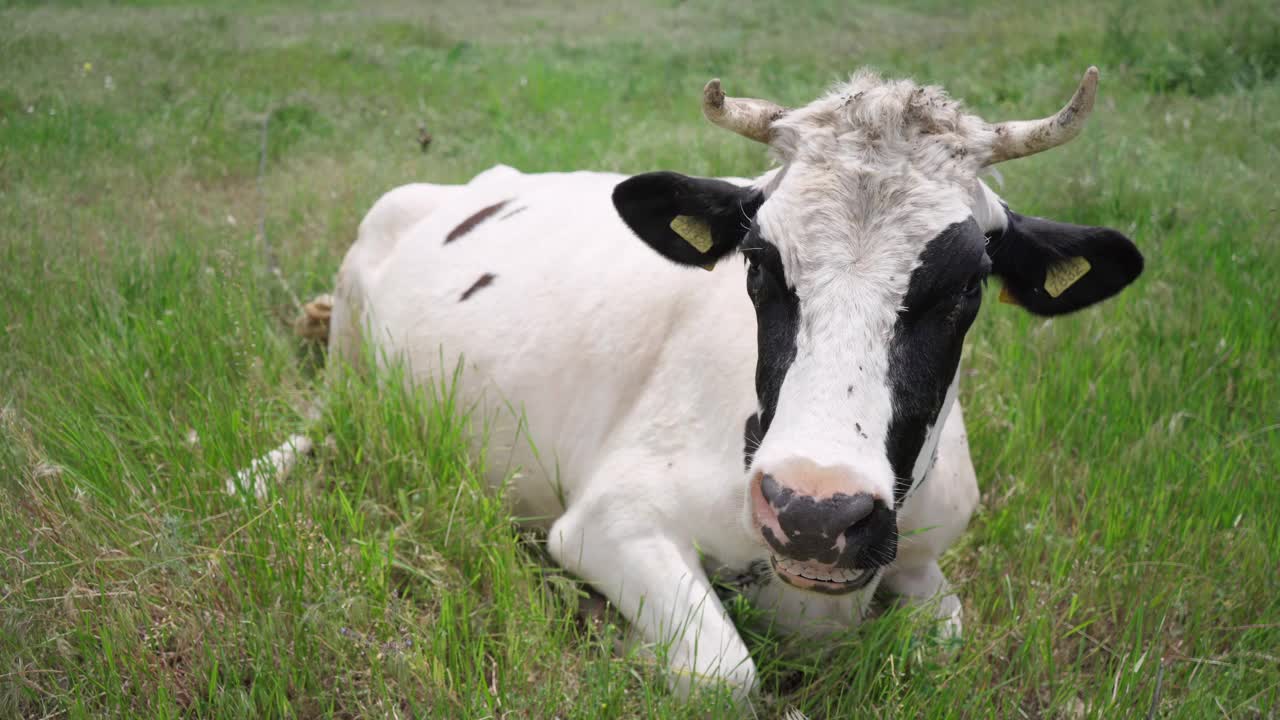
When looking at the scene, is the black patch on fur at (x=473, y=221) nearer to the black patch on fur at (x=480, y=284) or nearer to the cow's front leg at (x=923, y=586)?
the black patch on fur at (x=480, y=284)

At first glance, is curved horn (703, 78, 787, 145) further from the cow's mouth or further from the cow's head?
the cow's mouth

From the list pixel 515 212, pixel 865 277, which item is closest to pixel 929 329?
pixel 865 277

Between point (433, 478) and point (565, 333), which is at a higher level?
point (565, 333)

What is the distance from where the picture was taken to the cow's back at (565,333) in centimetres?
285

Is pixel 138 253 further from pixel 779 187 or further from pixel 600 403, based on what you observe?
pixel 779 187

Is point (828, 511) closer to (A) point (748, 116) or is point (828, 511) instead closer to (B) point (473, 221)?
(A) point (748, 116)

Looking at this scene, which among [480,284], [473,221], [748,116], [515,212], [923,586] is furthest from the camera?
[473,221]

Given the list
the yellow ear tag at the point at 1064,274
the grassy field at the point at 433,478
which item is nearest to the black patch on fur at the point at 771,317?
the grassy field at the point at 433,478

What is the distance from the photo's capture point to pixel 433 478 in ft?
9.89

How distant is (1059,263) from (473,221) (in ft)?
8.42

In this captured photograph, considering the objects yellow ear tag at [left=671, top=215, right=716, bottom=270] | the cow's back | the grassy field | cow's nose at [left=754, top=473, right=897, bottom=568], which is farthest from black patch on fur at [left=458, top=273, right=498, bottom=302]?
cow's nose at [left=754, top=473, right=897, bottom=568]

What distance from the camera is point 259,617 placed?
7.55 ft

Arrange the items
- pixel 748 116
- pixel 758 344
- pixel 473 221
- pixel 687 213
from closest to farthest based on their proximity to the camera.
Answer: pixel 758 344
pixel 748 116
pixel 687 213
pixel 473 221

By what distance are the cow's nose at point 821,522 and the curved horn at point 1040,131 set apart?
943 mm
